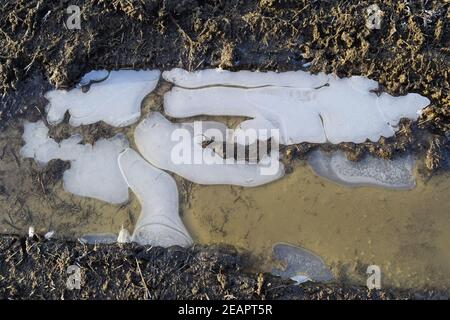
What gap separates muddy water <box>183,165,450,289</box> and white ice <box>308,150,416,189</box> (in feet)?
0.22

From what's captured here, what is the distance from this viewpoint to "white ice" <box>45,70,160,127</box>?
4.33 meters

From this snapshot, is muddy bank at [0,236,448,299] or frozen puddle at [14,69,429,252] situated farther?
frozen puddle at [14,69,429,252]

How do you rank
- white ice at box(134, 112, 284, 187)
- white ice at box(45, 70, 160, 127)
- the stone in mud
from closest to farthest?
the stone in mud, white ice at box(134, 112, 284, 187), white ice at box(45, 70, 160, 127)

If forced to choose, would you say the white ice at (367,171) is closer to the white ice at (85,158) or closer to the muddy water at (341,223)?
the muddy water at (341,223)

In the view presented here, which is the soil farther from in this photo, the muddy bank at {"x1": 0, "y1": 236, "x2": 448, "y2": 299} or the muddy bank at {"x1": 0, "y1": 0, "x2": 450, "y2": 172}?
the muddy bank at {"x1": 0, "y1": 236, "x2": 448, "y2": 299}

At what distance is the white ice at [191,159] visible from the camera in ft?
13.6

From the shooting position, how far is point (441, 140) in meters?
4.12

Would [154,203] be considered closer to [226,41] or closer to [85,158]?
[85,158]

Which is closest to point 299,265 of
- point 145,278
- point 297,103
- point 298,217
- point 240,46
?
point 298,217

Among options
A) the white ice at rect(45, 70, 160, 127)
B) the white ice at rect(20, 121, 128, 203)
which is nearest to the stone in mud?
the white ice at rect(20, 121, 128, 203)

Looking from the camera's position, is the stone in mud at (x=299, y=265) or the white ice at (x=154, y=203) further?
the white ice at (x=154, y=203)

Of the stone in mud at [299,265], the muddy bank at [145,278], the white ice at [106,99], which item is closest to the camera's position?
the muddy bank at [145,278]

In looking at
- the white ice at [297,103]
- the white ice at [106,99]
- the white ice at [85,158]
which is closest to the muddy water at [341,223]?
the white ice at [297,103]

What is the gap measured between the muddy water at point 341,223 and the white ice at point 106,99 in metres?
1.01
